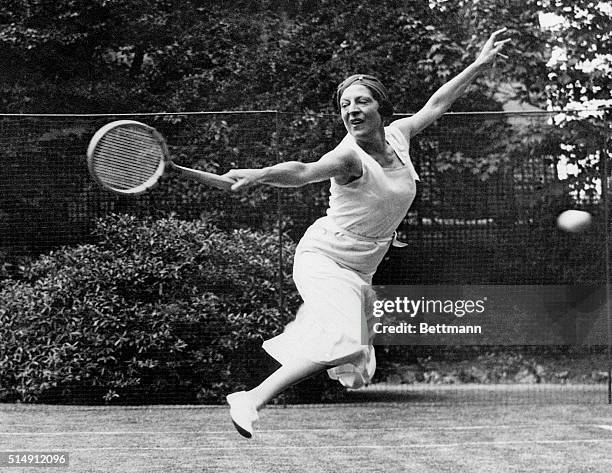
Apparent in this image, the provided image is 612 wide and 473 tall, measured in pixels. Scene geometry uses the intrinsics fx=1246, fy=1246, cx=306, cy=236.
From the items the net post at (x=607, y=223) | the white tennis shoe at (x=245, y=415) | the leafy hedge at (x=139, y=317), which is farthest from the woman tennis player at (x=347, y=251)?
the net post at (x=607, y=223)

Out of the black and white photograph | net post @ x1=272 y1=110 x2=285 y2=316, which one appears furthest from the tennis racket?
net post @ x1=272 y1=110 x2=285 y2=316

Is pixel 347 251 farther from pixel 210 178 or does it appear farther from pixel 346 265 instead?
pixel 210 178

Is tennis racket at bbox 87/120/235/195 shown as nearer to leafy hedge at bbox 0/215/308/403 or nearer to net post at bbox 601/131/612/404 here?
leafy hedge at bbox 0/215/308/403

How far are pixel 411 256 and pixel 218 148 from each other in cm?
196

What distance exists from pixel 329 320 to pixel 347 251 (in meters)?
0.33

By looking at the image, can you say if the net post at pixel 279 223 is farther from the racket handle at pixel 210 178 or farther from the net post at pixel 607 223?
the racket handle at pixel 210 178

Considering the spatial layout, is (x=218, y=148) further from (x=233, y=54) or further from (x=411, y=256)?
(x=233, y=54)

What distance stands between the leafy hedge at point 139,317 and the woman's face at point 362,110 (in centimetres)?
592

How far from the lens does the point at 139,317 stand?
1054 centimetres

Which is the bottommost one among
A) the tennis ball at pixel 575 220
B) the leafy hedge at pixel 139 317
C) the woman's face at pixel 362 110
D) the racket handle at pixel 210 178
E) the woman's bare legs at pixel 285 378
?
the leafy hedge at pixel 139 317

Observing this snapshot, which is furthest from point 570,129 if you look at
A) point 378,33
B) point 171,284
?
point 171,284

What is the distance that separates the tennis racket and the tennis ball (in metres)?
6.80

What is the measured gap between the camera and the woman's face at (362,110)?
4848 mm

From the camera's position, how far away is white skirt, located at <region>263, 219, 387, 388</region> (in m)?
4.73
